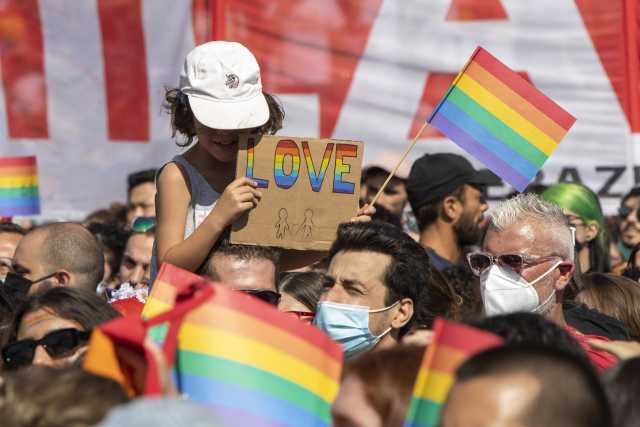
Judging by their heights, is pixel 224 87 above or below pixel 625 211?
above

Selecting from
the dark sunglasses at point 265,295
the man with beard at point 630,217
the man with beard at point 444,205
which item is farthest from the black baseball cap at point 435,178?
the dark sunglasses at point 265,295

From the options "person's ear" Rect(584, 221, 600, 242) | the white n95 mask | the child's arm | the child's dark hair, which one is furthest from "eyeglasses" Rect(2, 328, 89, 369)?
"person's ear" Rect(584, 221, 600, 242)

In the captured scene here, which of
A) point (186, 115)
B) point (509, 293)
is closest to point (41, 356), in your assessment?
point (186, 115)

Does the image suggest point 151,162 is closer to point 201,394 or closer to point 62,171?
point 62,171

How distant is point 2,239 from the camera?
709 cm

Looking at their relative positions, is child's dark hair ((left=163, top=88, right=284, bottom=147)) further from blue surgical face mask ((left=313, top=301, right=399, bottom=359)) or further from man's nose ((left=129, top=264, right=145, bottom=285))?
man's nose ((left=129, top=264, right=145, bottom=285))

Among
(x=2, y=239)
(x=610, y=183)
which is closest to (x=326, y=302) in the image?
(x=2, y=239)

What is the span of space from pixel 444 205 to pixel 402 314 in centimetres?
235

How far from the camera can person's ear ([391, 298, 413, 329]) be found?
15.2ft

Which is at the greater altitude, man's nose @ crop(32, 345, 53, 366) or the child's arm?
the child's arm

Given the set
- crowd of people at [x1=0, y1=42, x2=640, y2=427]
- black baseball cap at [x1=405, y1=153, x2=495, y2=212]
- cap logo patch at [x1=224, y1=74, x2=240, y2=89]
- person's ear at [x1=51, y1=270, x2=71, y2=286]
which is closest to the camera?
crowd of people at [x1=0, y1=42, x2=640, y2=427]

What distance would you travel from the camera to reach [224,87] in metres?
4.62

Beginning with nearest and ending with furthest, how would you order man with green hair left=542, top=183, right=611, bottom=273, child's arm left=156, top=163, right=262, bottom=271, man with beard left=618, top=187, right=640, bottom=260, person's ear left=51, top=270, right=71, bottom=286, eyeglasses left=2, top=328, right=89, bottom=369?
eyeglasses left=2, top=328, right=89, bottom=369
child's arm left=156, top=163, right=262, bottom=271
person's ear left=51, top=270, right=71, bottom=286
man with green hair left=542, top=183, right=611, bottom=273
man with beard left=618, top=187, right=640, bottom=260

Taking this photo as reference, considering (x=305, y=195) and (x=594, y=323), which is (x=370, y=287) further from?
(x=594, y=323)
